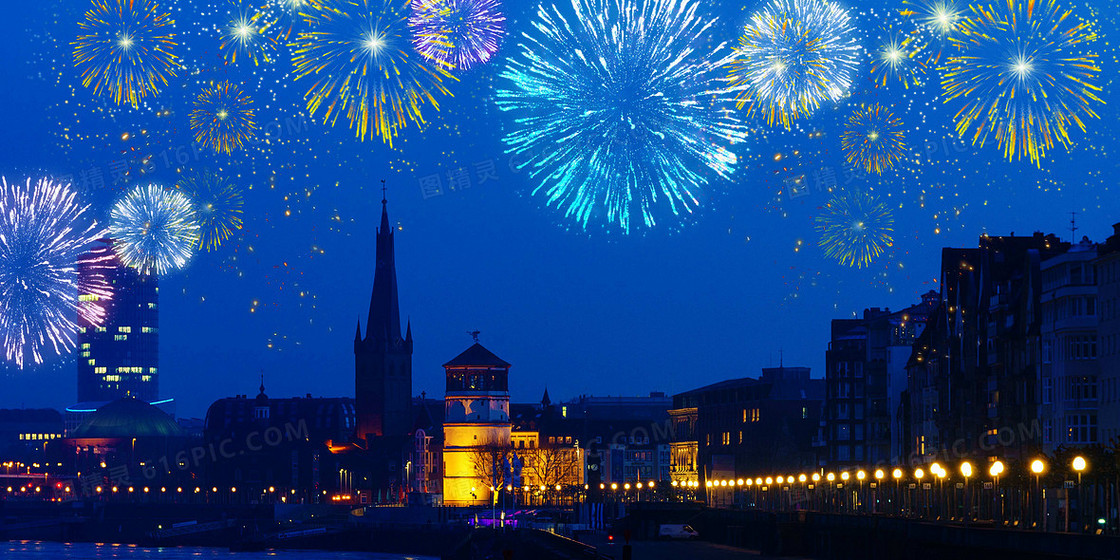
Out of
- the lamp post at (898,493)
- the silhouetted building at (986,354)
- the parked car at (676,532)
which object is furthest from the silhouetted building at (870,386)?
the lamp post at (898,493)

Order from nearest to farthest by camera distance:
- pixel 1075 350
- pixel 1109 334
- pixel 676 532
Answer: pixel 1109 334 → pixel 1075 350 → pixel 676 532

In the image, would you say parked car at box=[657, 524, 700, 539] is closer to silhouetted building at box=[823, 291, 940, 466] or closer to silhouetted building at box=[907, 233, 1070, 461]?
silhouetted building at box=[823, 291, 940, 466]

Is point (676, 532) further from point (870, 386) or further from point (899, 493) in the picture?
point (870, 386)

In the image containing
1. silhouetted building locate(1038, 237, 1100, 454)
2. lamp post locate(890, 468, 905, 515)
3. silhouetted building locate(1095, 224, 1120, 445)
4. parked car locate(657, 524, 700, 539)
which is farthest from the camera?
parked car locate(657, 524, 700, 539)

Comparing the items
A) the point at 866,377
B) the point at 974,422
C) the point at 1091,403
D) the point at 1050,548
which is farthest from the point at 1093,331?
the point at 866,377

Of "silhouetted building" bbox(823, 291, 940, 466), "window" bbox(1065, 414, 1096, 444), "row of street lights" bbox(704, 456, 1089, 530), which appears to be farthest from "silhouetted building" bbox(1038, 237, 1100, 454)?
"silhouetted building" bbox(823, 291, 940, 466)

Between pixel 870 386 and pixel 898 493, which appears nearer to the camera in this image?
pixel 898 493

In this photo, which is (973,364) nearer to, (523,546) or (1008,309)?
(1008,309)

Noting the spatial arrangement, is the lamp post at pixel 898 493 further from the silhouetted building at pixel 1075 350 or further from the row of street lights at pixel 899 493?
the silhouetted building at pixel 1075 350

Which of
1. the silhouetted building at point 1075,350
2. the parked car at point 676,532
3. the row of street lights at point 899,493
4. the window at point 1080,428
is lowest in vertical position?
the parked car at point 676,532

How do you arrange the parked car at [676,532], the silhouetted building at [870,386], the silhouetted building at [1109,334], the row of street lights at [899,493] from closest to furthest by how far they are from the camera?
the row of street lights at [899,493] < the silhouetted building at [1109,334] < the parked car at [676,532] < the silhouetted building at [870,386]

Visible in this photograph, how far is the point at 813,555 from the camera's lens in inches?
3767

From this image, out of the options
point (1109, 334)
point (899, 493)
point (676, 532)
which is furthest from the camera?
point (676, 532)

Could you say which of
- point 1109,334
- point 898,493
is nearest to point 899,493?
point 898,493
